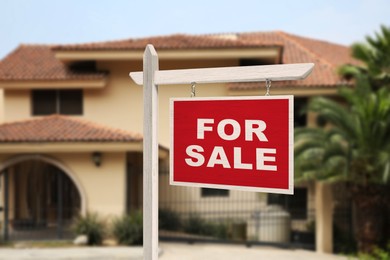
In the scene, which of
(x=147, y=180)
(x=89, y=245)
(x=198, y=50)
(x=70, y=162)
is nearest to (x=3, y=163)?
(x=70, y=162)

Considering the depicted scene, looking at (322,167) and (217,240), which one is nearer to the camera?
(322,167)

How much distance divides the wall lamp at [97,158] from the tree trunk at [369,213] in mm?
7176

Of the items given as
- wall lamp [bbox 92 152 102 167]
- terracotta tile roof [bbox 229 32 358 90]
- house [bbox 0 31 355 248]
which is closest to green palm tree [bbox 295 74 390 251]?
terracotta tile roof [bbox 229 32 358 90]

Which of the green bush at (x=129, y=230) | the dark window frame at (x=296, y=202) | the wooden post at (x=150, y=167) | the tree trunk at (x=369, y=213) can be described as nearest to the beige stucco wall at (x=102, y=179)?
the green bush at (x=129, y=230)

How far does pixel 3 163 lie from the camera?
50.2 feet

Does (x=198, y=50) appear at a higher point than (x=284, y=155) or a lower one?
higher

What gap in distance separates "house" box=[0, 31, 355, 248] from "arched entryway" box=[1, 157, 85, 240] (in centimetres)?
3

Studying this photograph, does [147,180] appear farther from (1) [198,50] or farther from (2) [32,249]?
(1) [198,50]

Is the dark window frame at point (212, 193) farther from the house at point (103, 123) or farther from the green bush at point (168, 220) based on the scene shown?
the green bush at point (168, 220)

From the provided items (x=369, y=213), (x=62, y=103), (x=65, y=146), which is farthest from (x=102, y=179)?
(x=369, y=213)

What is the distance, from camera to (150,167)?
446 cm

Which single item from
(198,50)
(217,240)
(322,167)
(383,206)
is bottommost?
(217,240)

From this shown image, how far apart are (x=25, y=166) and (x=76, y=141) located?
3.50 metres

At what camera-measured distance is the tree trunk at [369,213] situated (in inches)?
567
